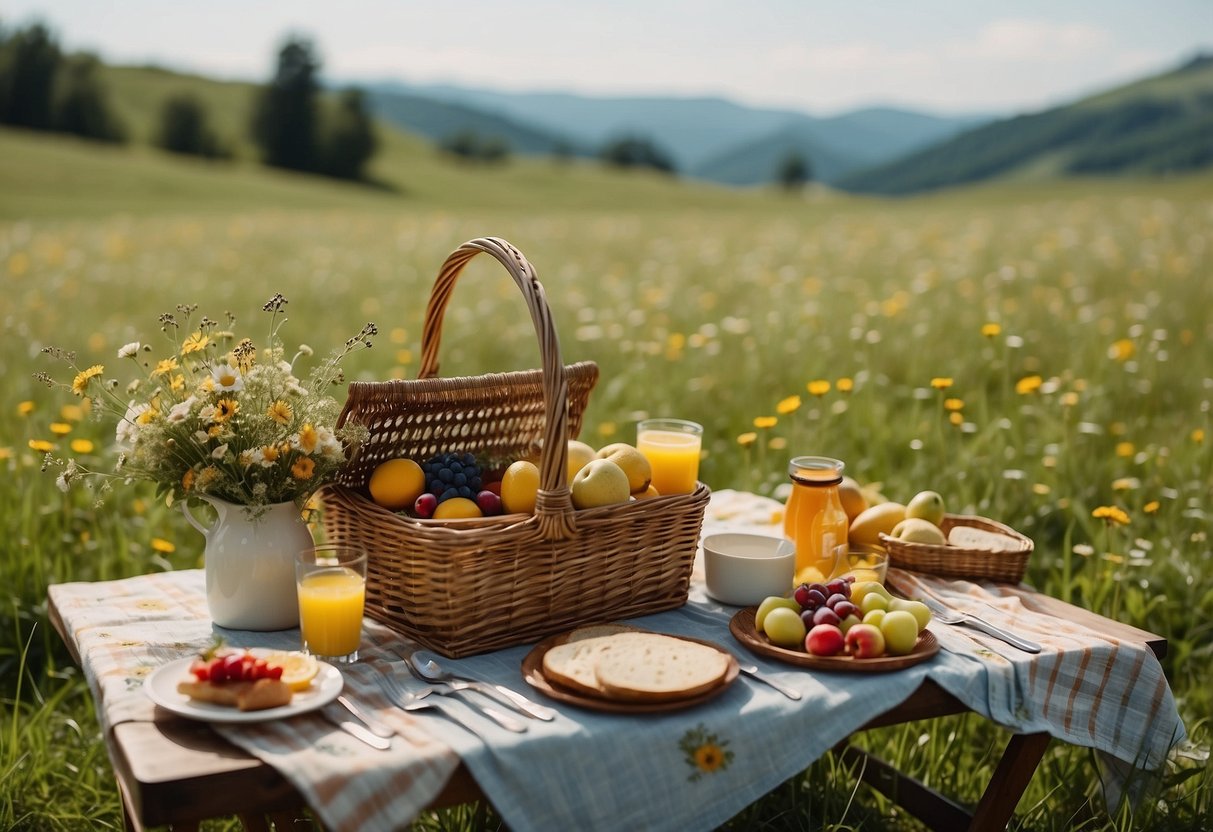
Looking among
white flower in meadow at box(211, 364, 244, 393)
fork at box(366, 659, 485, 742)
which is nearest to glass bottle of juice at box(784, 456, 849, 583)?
fork at box(366, 659, 485, 742)

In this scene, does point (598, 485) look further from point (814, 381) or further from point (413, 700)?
point (814, 381)

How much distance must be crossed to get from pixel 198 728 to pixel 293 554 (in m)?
0.46

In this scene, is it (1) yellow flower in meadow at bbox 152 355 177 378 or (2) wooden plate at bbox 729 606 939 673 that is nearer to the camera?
(2) wooden plate at bbox 729 606 939 673

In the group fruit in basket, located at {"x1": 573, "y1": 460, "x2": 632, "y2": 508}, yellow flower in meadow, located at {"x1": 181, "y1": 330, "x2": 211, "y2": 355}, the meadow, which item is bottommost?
the meadow

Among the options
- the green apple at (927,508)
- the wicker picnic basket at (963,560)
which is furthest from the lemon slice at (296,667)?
the green apple at (927,508)

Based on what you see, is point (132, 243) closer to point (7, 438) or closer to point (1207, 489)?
point (7, 438)

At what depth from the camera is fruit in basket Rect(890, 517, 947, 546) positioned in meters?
2.46

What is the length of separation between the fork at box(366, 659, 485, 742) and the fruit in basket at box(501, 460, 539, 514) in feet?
1.30

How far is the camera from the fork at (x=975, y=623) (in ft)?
6.69

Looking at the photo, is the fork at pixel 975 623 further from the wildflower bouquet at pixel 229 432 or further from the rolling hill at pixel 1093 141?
the rolling hill at pixel 1093 141

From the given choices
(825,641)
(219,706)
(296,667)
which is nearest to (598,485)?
(825,641)

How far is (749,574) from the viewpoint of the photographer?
7.28ft

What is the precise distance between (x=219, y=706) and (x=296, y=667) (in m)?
0.14

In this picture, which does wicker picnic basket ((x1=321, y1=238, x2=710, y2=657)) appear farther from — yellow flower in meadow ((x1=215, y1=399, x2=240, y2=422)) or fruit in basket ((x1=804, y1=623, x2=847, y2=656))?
fruit in basket ((x1=804, y1=623, x2=847, y2=656))
